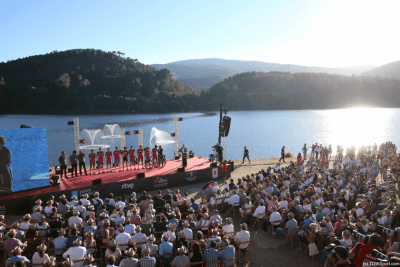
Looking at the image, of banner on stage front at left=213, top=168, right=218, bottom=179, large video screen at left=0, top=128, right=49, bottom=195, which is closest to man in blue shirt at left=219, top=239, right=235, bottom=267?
large video screen at left=0, top=128, right=49, bottom=195

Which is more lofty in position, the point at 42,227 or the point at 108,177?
the point at 42,227

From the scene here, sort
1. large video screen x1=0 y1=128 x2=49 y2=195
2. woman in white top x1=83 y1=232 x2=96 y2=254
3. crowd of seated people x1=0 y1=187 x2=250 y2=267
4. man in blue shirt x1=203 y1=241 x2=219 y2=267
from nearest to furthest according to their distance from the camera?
crowd of seated people x1=0 y1=187 x2=250 y2=267 → man in blue shirt x1=203 y1=241 x2=219 y2=267 → woman in white top x1=83 y1=232 x2=96 y2=254 → large video screen x1=0 y1=128 x2=49 y2=195

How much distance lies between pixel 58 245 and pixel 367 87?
143701mm

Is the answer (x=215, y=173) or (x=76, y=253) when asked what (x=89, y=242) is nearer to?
(x=76, y=253)

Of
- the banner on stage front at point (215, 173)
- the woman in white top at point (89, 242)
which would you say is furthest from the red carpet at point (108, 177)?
the woman in white top at point (89, 242)

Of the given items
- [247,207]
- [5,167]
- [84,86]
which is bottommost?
[247,207]

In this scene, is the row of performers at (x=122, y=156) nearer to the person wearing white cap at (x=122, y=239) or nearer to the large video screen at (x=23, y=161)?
the large video screen at (x=23, y=161)

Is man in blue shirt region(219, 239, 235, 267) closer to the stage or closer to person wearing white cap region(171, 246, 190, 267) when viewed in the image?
person wearing white cap region(171, 246, 190, 267)

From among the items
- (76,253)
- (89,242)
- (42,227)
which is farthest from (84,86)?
(76,253)

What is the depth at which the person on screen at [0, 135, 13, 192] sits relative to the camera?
10739 mm

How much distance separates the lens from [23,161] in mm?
11258

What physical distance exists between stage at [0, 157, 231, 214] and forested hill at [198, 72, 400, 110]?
326 feet

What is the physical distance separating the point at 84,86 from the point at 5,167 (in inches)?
3699

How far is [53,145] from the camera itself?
44.8m
